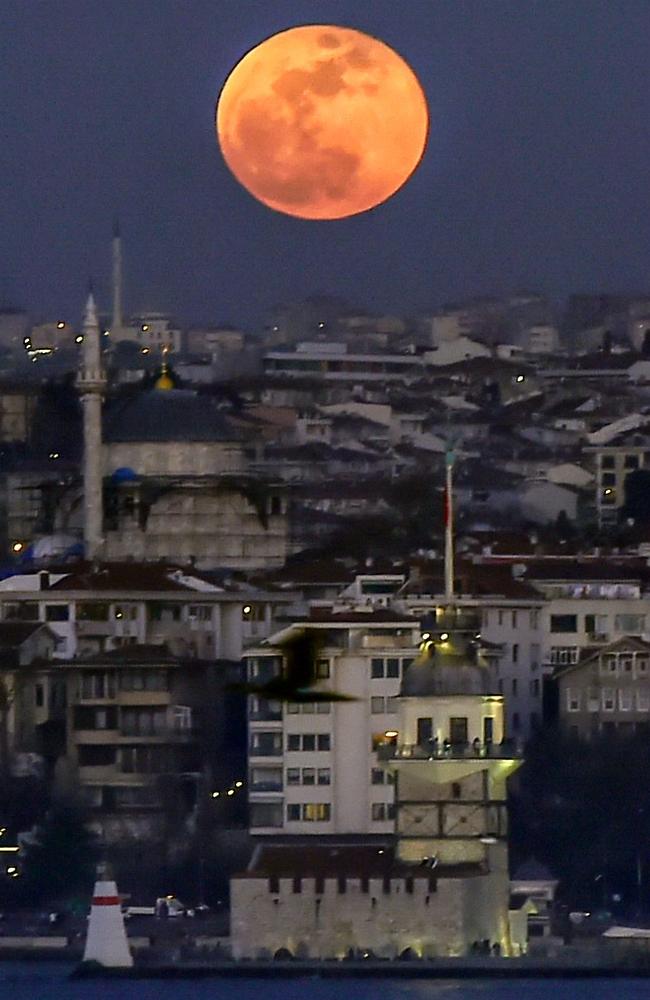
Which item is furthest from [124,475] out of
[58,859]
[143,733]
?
[58,859]

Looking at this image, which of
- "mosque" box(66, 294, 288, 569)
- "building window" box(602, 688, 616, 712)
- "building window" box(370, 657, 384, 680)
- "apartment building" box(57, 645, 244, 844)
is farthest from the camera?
"mosque" box(66, 294, 288, 569)

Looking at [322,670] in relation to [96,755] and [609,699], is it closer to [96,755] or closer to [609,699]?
[96,755]

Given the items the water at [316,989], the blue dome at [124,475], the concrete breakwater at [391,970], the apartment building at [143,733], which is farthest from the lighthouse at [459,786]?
the blue dome at [124,475]

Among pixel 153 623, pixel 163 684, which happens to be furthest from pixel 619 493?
pixel 163 684

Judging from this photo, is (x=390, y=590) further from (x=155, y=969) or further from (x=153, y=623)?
(x=155, y=969)

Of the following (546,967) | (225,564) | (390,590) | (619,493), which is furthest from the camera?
(619,493)

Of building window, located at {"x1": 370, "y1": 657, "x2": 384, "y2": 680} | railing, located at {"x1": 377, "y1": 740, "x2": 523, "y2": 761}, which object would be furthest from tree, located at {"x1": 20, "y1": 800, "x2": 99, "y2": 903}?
railing, located at {"x1": 377, "y1": 740, "x2": 523, "y2": 761}

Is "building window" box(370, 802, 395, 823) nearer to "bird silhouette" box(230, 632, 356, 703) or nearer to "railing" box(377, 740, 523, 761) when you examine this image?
"bird silhouette" box(230, 632, 356, 703)
